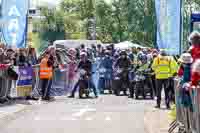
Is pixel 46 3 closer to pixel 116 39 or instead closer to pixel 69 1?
pixel 69 1

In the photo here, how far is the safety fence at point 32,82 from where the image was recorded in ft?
74.1

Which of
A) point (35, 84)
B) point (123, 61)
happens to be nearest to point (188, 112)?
point (35, 84)

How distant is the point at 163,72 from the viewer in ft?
68.6

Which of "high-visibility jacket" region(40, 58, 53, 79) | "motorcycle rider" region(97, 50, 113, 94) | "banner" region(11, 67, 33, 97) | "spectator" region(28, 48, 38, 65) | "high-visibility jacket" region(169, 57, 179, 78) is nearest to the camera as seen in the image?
"high-visibility jacket" region(169, 57, 179, 78)

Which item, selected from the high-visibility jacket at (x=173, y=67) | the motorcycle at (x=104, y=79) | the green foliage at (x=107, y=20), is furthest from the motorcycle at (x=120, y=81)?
the green foliage at (x=107, y=20)

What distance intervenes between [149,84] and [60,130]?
34.5 feet

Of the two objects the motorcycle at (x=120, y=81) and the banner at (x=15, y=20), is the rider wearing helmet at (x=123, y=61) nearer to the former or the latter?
the motorcycle at (x=120, y=81)

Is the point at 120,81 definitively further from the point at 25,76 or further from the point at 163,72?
the point at 163,72

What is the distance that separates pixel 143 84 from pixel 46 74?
3747 millimetres

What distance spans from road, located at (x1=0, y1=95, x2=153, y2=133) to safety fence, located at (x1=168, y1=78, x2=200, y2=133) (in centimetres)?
157

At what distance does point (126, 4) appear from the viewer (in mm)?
71500

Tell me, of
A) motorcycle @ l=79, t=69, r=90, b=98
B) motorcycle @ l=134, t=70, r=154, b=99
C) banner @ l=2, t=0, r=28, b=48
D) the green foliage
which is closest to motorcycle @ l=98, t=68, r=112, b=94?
motorcycle @ l=79, t=69, r=90, b=98

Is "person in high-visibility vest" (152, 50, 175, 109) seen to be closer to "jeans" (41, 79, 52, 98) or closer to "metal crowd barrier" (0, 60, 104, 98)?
"metal crowd barrier" (0, 60, 104, 98)

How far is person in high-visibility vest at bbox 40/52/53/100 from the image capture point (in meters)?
25.0
